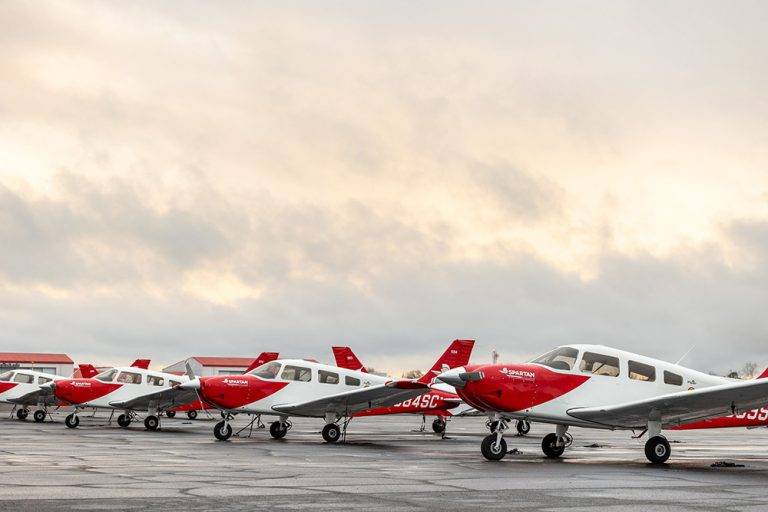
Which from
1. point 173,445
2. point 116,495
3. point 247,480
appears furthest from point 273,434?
point 116,495

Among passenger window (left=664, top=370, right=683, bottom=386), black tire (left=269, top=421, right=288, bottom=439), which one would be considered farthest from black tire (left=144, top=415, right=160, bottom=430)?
passenger window (left=664, top=370, right=683, bottom=386)

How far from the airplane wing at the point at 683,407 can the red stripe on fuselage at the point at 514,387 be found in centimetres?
65

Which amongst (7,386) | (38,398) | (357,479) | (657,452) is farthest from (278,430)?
(7,386)

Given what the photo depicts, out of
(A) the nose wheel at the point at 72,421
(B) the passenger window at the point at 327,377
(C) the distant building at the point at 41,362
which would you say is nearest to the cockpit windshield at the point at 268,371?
(B) the passenger window at the point at 327,377

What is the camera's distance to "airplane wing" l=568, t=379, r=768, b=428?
19922 millimetres

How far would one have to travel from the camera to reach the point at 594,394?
72.0 feet

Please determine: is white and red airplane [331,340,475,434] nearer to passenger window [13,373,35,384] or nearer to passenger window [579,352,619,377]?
passenger window [579,352,619,377]

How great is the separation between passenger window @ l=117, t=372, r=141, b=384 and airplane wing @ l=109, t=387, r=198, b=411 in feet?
4.26

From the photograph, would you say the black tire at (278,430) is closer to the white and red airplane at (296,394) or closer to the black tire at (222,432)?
the white and red airplane at (296,394)

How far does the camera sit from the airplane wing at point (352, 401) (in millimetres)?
29016

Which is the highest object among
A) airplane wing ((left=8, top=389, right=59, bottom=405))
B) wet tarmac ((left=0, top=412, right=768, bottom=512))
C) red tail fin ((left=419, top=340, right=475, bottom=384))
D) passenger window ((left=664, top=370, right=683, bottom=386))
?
red tail fin ((left=419, top=340, right=475, bottom=384))

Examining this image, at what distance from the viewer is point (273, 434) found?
102 feet

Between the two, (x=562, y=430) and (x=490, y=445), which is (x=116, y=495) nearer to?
(x=490, y=445)

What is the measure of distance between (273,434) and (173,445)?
5809mm
